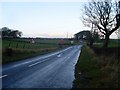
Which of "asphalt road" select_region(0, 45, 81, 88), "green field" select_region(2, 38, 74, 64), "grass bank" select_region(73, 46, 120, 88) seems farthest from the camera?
"green field" select_region(2, 38, 74, 64)

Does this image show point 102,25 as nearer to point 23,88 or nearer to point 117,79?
point 117,79

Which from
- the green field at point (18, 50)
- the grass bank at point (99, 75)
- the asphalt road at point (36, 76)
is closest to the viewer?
the asphalt road at point (36, 76)

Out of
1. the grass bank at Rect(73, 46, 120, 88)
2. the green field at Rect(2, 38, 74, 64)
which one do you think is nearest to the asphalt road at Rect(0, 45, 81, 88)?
the grass bank at Rect(73, 46, 120, 88)

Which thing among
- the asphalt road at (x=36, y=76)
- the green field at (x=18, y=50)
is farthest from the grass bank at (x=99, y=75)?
the green field at (x=18, y=50)

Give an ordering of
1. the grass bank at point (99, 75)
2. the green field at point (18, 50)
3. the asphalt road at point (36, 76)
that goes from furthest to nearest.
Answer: the green field at point (18, 50) < the grass bank at point (99, 75) < the asphalt road at point (36, 76)

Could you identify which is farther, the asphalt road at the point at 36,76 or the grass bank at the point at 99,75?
the grass bank at the point at 99,75

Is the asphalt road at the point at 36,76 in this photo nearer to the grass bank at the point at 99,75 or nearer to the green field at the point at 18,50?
the grass bank at the point at 99,75

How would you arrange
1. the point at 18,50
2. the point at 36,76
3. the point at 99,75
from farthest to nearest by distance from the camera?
1. the point at 18,50
2. the point at 99,75
3. the point at 36,76

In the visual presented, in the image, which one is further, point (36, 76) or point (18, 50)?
point (18, 50)

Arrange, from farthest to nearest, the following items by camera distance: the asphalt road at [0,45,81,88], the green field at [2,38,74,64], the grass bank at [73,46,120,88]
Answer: the green field at [2,38,74,64] → the grass bank at [73,46,120,88] → the asphalt road at [0,45,81,88]

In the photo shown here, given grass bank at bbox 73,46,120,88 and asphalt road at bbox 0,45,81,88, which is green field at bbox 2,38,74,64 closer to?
asphalt road at bbox 0,45,81,88

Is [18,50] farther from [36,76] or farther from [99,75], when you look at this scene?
[99,75]

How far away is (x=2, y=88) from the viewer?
10203 mm

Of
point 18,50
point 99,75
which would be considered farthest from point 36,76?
point 18,50
